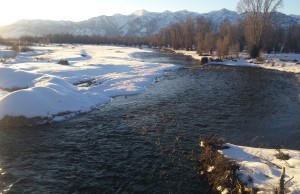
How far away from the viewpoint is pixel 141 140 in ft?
60.4

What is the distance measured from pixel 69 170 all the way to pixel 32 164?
2.12 metres

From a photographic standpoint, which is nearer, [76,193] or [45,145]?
[76,193]

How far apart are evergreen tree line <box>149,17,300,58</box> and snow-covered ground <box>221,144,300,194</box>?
190ft

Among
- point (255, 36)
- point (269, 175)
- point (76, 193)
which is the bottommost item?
point (76, 193)

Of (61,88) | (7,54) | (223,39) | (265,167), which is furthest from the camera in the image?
(223,39)

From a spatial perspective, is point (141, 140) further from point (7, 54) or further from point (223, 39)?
point (223, 39)

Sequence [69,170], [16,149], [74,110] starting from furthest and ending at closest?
[74,110] < [16,149] < [69,170]

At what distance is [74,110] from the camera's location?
24.5 meters

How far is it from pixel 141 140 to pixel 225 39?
58331mm

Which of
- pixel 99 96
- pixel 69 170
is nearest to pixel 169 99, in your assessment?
pixel 99 96

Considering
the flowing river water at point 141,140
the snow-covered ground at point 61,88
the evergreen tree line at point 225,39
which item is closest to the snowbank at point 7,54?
the snow-covered ground at point 61,88

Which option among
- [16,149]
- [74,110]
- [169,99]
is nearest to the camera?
[16,149]

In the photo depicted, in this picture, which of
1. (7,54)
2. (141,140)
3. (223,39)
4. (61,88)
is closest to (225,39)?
(223,39)

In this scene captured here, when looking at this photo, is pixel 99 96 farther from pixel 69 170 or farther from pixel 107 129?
pixel 69 170
